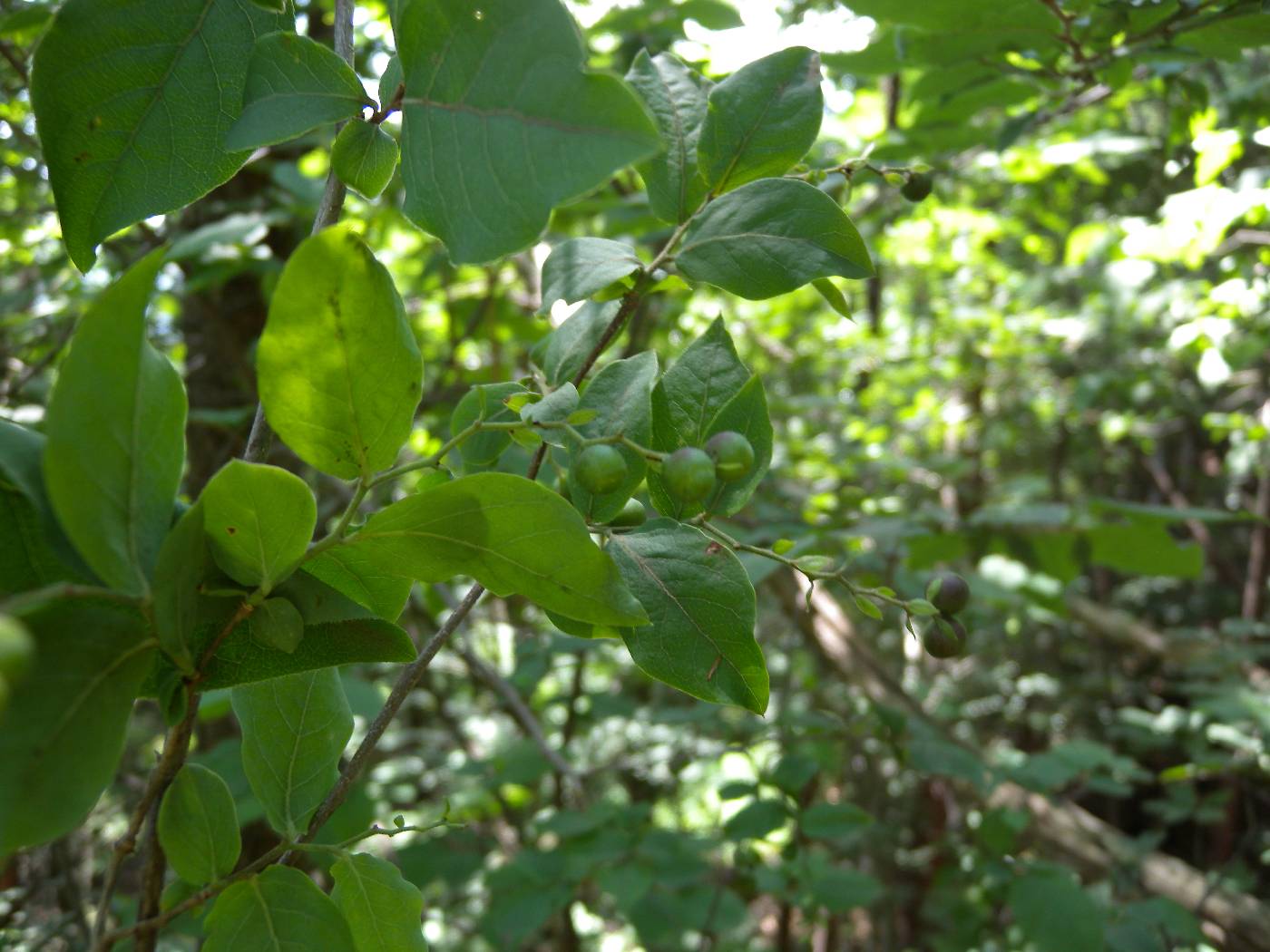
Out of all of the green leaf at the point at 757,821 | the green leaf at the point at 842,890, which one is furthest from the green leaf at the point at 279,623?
the green leaf at the point at 842,890

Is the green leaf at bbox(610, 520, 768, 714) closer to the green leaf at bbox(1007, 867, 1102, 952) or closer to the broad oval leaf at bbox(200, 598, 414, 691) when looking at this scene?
the broad oval leaf at bbox(200, 598, 414, 691)

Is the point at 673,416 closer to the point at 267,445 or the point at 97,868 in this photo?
the point at 267,445

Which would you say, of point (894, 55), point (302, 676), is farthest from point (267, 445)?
point (894, 55)

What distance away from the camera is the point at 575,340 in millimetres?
808

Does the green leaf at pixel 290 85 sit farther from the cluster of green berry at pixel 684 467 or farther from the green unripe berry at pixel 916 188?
the green unripe berry at pixel 916 188

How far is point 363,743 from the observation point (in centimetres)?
69

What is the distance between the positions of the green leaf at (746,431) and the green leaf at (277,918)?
39cm

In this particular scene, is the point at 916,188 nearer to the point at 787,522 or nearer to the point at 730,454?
the point at 730,454

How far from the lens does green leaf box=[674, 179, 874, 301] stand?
736mm

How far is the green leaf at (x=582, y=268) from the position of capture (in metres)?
0.77

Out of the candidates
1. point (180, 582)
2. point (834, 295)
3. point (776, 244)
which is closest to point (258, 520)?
point (180, 582)

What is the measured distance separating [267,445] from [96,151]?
236 mm

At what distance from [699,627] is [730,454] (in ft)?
0.40

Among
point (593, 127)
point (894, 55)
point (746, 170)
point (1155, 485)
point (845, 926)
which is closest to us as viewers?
point (593, 127)
